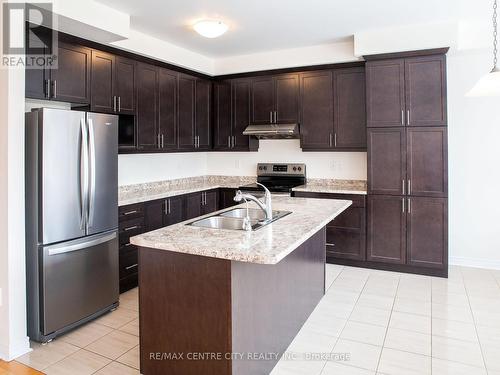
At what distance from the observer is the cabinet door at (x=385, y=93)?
4227mm

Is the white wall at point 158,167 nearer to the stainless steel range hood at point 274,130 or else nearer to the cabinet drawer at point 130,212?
the cabinet drawer at point 130,212

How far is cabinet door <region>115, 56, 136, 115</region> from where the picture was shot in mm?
3910

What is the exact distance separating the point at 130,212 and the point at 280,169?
235cm

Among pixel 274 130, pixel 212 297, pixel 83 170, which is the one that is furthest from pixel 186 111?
pixel 212 297

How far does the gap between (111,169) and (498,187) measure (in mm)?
4175

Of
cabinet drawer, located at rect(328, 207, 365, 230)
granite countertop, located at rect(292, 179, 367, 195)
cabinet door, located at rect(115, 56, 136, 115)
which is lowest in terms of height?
cabinet drawer, located at rect(328, 207, 365, 230)

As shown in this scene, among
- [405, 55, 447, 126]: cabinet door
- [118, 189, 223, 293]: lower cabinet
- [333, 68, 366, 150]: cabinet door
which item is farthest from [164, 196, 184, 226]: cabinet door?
[405, 55, 447, 126]: cabinet door

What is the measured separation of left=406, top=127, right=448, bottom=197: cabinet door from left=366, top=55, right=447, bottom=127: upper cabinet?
12 centimetres

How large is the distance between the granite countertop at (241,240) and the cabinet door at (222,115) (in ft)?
9.63

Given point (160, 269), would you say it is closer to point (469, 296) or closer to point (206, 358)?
point (206, 358)

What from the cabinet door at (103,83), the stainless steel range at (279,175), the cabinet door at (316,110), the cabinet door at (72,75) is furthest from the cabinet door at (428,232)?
the cabinet door at (72,75)

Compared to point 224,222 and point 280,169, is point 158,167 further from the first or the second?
point 224,222

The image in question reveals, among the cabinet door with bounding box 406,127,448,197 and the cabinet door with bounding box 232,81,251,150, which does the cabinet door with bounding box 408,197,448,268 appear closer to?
the cabinet door with bounding box 406,127,448,197

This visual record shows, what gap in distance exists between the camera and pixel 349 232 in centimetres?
457
